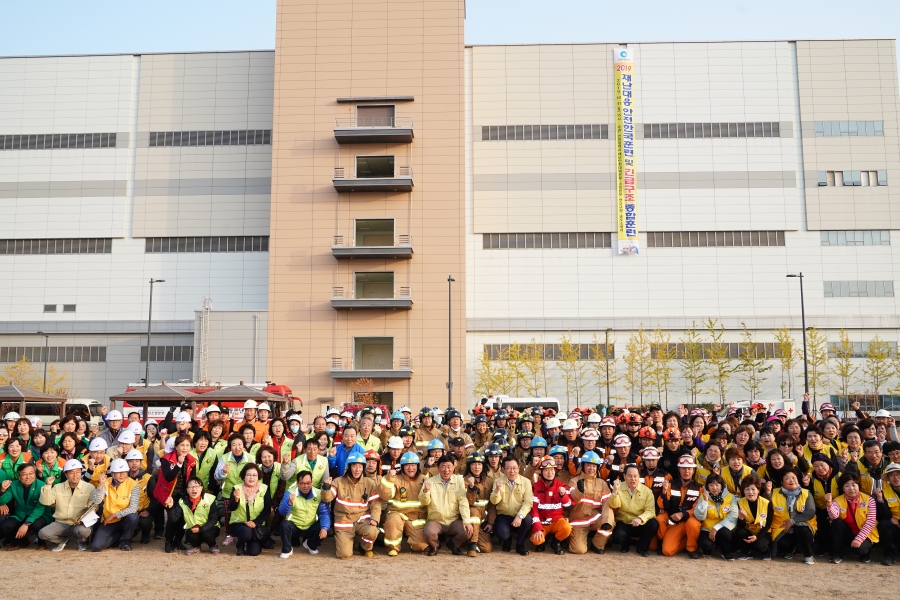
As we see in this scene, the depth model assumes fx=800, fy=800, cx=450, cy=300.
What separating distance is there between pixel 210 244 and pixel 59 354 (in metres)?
11.2

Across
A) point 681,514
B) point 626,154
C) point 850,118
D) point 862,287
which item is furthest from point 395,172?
point 681,514

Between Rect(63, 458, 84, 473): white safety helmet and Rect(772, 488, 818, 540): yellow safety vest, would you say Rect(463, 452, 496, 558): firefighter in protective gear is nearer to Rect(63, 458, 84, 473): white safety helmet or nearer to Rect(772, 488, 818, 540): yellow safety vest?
Rect(772, 488, 818, 540): yellow safety vest

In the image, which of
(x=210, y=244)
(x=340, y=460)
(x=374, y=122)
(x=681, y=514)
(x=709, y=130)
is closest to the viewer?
(x=681, y=514)

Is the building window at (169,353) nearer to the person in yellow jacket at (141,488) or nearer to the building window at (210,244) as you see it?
the building window at (210,244)

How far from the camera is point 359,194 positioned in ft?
147

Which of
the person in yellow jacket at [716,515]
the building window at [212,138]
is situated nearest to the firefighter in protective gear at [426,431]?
the person in yellow jacket at [716,515]

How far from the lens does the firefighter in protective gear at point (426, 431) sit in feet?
48.9

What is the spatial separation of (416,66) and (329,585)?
3900 centimetres

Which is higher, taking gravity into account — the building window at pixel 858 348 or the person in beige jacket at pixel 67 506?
the building window at pixel 858 348

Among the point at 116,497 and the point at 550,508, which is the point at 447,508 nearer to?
the point at 550,508

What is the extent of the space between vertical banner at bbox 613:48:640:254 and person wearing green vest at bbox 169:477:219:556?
124ft

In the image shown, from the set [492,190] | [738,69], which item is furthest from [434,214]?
[738,69]

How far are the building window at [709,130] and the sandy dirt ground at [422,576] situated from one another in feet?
129

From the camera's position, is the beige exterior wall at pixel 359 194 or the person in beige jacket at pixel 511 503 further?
the beige exterior wall at pixel 359 194
